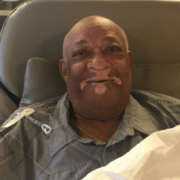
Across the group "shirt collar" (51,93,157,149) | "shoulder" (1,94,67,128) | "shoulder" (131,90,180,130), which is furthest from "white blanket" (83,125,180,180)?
"shoulder" (1,94,67,128)

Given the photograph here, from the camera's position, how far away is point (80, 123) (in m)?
0.96

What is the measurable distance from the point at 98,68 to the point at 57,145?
0.35 m

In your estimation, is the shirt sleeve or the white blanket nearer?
the white blanket

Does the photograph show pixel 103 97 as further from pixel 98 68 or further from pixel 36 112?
pixel 36 112

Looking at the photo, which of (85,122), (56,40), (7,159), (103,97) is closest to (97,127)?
(85,122)

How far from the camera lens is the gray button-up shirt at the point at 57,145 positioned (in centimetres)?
80

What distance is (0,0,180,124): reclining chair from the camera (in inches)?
43.5

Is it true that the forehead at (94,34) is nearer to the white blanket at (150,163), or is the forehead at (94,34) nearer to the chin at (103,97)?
the chin at (103,97)

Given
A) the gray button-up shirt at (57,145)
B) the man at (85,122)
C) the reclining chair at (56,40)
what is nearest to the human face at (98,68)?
the man at (85,122)

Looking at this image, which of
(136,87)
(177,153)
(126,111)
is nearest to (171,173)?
(177,153)

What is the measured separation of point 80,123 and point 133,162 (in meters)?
0.49

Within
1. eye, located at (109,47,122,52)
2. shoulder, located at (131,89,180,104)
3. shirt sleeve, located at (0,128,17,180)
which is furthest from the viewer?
shoulder, located at (131,89,180,104)

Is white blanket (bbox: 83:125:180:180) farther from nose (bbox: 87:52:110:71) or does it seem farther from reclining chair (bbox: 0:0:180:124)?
reclining chair (bbox: 0:0:180:124)

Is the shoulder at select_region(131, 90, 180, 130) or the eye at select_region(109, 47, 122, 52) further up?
the eye at select_region(109, 47, 122, 52)
